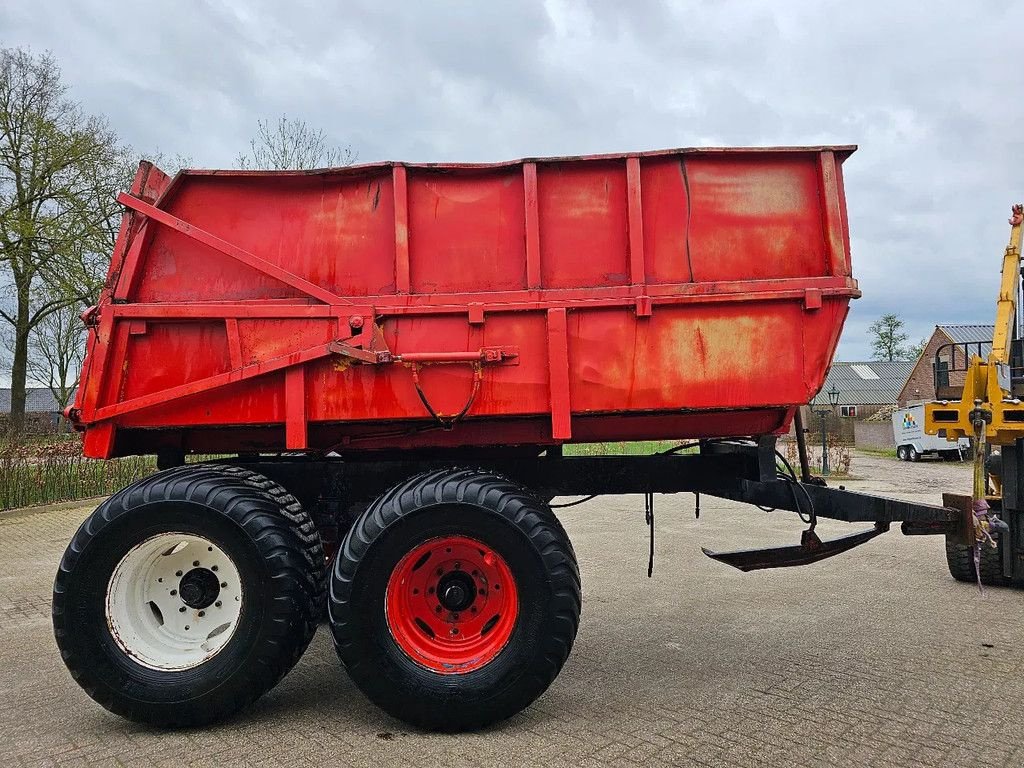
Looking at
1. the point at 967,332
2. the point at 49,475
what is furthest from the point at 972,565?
the point at 967,332

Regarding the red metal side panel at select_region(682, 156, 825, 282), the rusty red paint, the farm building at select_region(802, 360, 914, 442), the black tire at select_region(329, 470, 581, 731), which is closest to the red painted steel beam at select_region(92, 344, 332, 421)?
the rusty red paint

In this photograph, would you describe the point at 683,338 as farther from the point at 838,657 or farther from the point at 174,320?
the point at 174,320

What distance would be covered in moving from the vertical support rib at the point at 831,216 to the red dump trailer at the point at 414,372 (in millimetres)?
12

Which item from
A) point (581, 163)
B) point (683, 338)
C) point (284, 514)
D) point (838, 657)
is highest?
point (581, 163)

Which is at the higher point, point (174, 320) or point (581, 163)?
point (581, 163)

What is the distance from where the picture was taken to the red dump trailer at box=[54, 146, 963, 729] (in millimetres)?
3521

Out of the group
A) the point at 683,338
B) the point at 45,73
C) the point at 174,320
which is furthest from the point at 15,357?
the point at 683,338

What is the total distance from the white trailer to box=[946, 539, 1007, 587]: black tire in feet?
77.2

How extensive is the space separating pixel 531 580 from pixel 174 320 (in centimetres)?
227

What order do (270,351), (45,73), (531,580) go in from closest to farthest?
(531,580) < (270,351) < (45,73)

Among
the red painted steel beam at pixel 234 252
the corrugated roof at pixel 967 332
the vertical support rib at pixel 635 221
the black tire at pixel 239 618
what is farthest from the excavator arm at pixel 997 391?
the corrugated roof at pixel 967 332

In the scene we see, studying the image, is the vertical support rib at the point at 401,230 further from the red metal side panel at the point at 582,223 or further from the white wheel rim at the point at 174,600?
the white wheel rim at the point at 174,600

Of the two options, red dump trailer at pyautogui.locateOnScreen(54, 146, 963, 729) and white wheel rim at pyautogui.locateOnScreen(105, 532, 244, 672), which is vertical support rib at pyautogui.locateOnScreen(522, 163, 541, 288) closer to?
red dump trailer at pyautogui.locateOnScreen(54, 146, 963, 729)

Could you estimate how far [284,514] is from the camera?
3699mm
